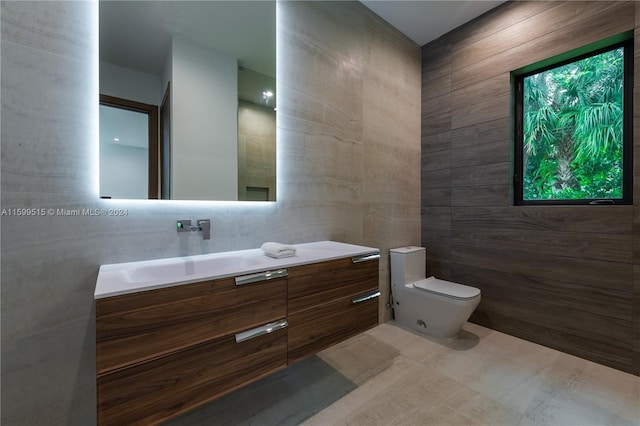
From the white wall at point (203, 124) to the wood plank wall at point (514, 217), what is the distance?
205cm

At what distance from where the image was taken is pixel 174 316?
940 mm

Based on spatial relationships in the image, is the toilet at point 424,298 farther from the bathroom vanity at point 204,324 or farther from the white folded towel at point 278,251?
the white folded towel at point 278,251

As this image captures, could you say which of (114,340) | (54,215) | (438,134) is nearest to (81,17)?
(54,215)

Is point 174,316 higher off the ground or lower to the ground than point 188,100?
lower

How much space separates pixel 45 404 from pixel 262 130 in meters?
1.70

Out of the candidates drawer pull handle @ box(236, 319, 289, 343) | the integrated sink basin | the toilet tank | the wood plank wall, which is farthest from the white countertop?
the wood plank wall

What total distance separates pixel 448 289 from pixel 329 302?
1319 mm

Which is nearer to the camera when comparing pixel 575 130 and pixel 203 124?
pixel 203 124

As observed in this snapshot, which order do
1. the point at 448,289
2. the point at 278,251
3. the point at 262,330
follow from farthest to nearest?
1. the point at 448,289
2. the point at 278,251
3. the point at 262,330

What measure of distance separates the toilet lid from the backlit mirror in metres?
1.52

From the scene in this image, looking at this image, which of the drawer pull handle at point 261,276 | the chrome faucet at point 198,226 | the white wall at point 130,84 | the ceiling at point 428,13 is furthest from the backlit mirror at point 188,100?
the ceiling at point 428,13

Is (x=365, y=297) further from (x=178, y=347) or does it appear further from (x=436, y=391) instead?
(x=178, y=347)

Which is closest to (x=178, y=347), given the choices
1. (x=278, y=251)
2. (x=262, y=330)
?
(x=262, y=330)

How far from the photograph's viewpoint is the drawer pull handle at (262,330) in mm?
1080
